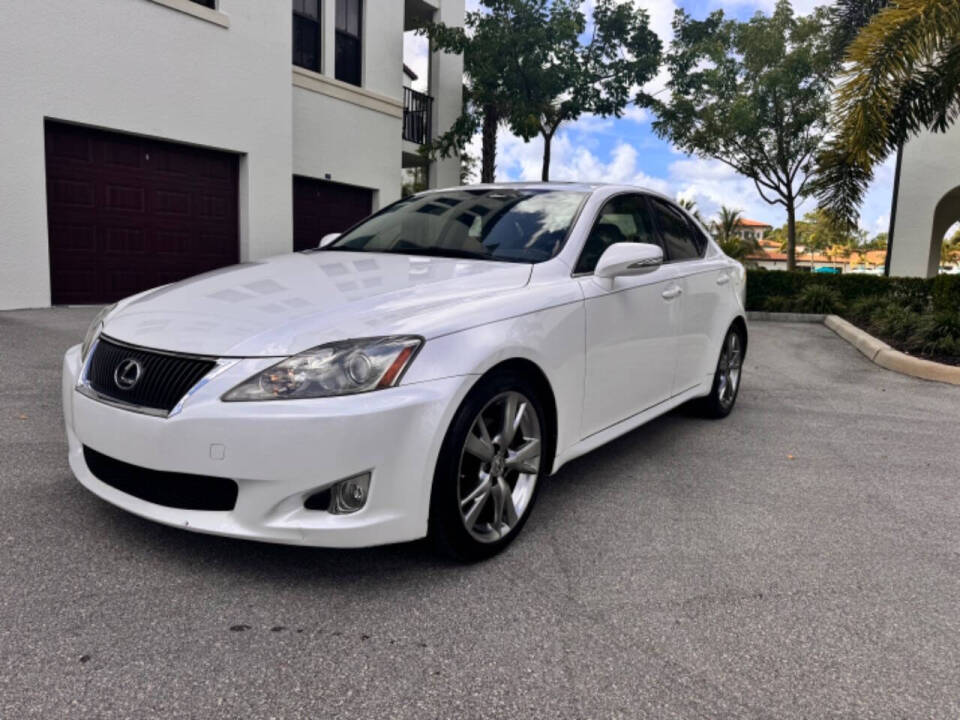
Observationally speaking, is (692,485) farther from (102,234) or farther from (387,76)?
(387,76)

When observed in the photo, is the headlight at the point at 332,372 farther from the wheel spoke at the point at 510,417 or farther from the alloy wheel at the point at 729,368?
the alloy wheel at the point at 729,368

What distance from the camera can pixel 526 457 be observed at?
3195mm

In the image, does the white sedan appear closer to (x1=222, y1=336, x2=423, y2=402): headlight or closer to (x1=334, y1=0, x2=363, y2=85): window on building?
(x1=222, y1=336, x2=423, y2=402): headlight

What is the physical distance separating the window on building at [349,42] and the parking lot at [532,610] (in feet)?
39.6

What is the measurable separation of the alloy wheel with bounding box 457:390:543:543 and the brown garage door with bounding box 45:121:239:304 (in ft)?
28.6

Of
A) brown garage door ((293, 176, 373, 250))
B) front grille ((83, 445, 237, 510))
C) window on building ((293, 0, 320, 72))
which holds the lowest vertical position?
front grille ((83, 445, 237, 510))

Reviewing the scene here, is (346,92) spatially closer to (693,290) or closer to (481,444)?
(693,290)

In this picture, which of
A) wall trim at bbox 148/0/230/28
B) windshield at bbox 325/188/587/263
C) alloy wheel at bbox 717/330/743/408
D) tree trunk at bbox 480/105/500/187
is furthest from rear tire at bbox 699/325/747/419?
tree trunk at bbox 480/105/500/187

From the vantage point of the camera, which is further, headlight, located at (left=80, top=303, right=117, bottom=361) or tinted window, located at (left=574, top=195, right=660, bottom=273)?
tinted window, located at (left=574, top=195, right=660, bottom=273)

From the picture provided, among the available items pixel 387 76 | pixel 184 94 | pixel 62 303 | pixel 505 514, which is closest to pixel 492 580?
pixel 505 514

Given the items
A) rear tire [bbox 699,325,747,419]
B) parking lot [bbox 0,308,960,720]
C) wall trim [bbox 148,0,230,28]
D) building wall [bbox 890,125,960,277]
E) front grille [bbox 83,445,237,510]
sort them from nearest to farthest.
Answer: parking lot [bbox 0,308,960,720] → front grille [bbox 83,445,237,510] → rear tire [bbox 699,325,747,419] → wall trim [bbox 148,0,230,28] → building wall [bbox 890,125,960,277]

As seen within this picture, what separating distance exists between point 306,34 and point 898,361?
11.2 meters

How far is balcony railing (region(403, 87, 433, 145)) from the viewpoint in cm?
1742

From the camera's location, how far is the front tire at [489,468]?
9.00 feet
